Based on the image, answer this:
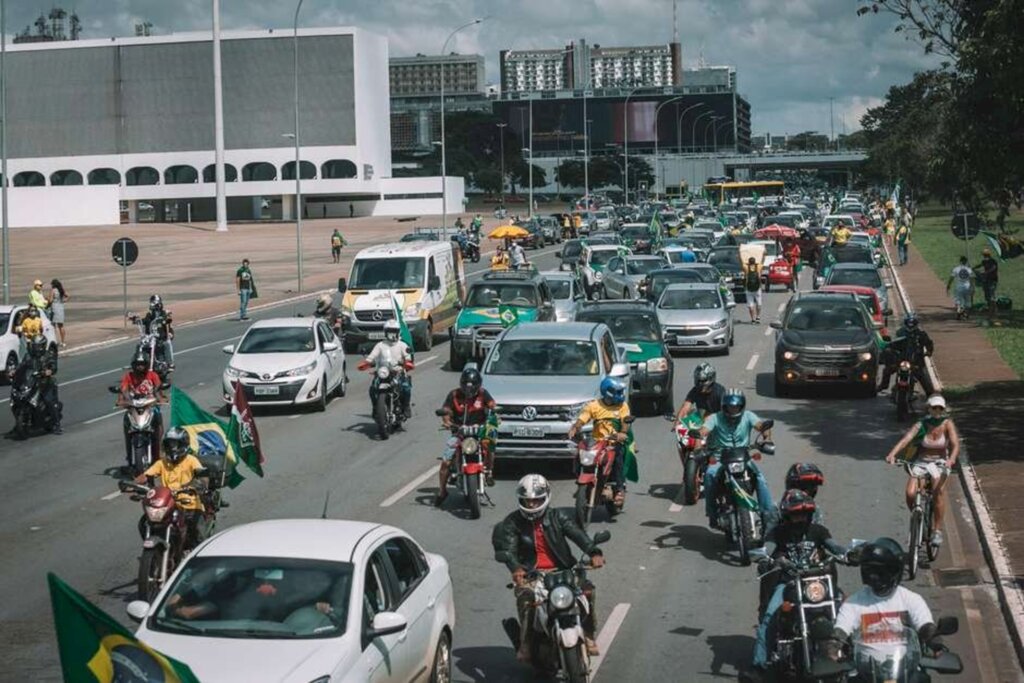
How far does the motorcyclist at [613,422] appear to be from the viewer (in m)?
16.1

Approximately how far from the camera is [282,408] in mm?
26969

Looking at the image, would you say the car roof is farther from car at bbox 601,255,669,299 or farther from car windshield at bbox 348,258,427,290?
car at bbox 601,255,669,299

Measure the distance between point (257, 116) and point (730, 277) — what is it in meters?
96.9

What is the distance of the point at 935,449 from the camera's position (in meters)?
14.5

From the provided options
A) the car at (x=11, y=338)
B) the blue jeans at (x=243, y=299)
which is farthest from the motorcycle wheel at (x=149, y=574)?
the blue jeans at (x=243, y=299)

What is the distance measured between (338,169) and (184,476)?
12851 centimetres

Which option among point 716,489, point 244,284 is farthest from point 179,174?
point 716,489

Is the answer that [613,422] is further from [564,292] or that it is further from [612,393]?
[564,292]

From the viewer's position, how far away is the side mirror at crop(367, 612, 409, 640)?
8.41 m

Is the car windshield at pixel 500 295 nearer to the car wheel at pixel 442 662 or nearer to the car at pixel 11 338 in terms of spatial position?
the car at pixel 11 338

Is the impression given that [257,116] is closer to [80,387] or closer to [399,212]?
[399,212]

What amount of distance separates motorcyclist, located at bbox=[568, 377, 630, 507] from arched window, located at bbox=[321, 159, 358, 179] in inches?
4914

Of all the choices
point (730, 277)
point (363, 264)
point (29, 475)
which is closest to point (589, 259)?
point (730, 277)

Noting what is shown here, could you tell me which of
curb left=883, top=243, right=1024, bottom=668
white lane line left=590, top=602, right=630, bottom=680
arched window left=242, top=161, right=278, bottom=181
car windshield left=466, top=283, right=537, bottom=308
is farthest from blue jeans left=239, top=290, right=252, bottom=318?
arched window left=242, top=161, right=278, bottom=181
